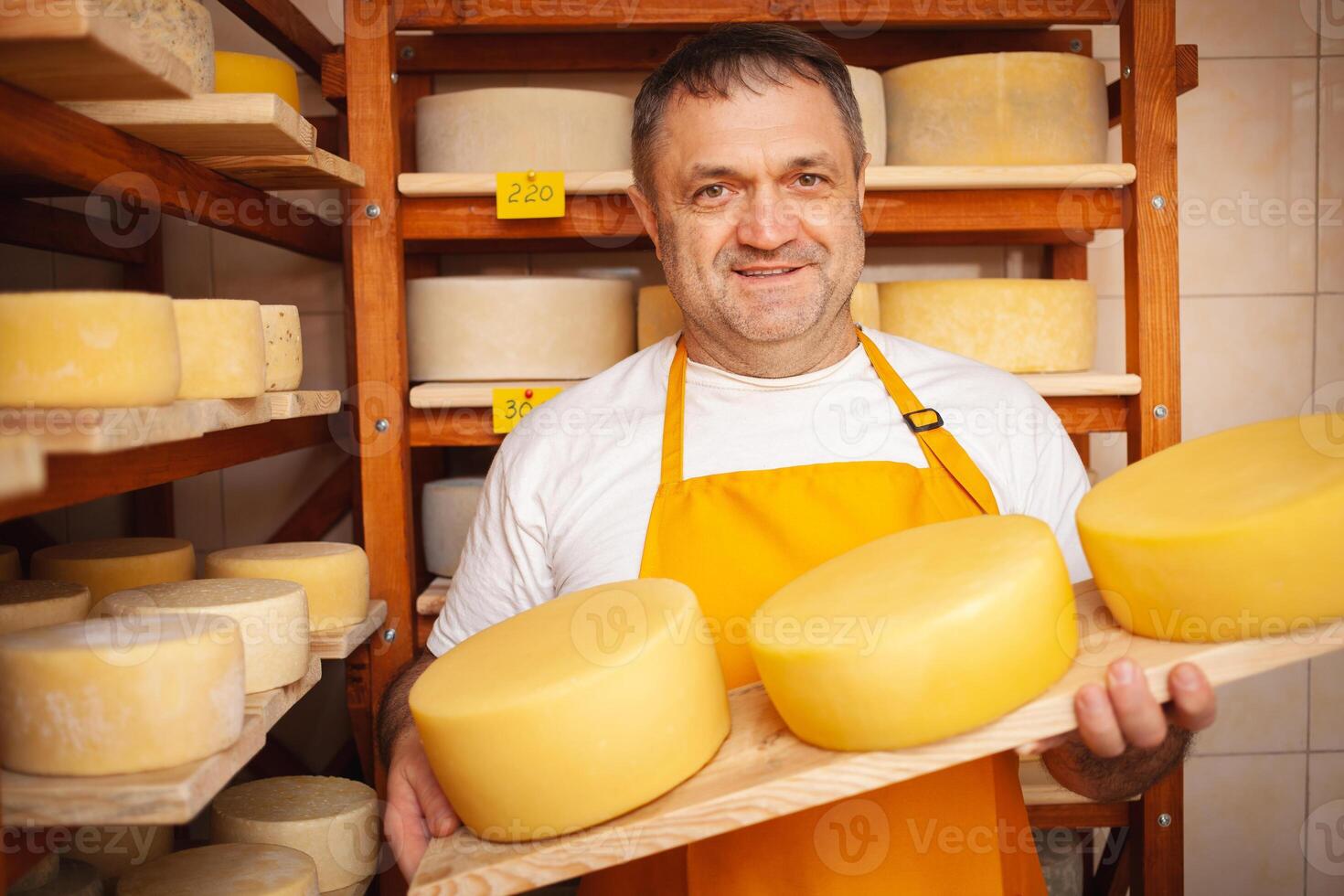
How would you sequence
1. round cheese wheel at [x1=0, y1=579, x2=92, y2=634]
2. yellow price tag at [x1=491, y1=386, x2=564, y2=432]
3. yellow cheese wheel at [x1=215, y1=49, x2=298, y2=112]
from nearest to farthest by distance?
round cheese wheel at [x1=0, y1=579, x2=92, y2=634], yellow cheese wheel at [x1=215, y1=49, x2=298, y2=112], yellow price tag at [x1=491, y1=386, x2=564, y2=432]

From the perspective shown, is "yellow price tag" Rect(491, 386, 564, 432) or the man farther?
"yellow price tag" Rect(491, 386, 564, 432)

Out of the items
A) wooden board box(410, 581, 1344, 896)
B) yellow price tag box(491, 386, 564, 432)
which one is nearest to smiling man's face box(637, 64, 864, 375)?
yellow price tag box(491, 386, 564, 432)

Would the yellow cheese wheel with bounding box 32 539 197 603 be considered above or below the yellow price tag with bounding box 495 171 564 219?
below

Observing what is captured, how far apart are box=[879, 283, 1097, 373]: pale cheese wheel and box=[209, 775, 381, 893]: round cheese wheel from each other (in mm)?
1249

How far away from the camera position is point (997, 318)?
6.41ft

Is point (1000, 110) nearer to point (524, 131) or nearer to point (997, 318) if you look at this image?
point (997, 318)

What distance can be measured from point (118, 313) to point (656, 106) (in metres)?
0.87

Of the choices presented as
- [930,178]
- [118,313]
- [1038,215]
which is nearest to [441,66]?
[930,178]

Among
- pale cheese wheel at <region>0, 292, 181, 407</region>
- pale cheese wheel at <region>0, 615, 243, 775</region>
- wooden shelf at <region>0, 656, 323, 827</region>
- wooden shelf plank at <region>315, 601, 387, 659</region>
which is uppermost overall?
pale cheese wheel at <region>0, 292, 181, 407</region>

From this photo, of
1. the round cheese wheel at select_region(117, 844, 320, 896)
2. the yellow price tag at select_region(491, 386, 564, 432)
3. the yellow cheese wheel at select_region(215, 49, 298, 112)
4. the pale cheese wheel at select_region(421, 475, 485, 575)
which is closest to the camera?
the round cheese wheel at select_region(117, 844, 320, 896)

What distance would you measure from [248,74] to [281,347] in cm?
53

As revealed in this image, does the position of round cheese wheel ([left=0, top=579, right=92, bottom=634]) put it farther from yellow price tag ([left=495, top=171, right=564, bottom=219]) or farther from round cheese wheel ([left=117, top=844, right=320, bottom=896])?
yellow price tag ([left=495, top=171, right=564, bottom=219])

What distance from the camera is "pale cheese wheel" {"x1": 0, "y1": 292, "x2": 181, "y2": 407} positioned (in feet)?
3.22

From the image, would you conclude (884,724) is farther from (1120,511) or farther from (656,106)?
(656,106)
